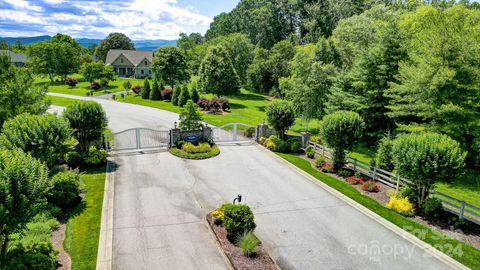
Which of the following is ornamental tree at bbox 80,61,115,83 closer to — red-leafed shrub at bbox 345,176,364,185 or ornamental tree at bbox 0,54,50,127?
ornamental tree at bbox 0,54,50,127

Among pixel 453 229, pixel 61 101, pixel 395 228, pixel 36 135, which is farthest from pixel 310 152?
pixel 61 101

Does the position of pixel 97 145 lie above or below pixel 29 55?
below

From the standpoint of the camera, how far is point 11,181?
9.49m

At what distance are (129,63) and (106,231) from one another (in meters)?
80.1

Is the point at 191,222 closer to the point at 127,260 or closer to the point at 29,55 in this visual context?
the point at 127,260

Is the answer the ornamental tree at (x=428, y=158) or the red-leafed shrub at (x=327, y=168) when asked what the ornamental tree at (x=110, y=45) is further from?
the ornamental tree at (x=428, y=158)

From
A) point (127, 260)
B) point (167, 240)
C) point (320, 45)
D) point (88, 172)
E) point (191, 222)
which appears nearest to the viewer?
point (127, 260)

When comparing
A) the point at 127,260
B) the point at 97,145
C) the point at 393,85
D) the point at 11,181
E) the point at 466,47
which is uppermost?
the point at 466,47

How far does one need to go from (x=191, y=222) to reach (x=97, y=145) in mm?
11183

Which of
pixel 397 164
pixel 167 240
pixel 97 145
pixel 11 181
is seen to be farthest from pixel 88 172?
pixel 397 164

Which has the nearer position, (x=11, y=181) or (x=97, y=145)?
(x=11, y=181)

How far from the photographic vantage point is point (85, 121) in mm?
20828

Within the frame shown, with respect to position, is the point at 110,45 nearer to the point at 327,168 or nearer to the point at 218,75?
the point at 218,75

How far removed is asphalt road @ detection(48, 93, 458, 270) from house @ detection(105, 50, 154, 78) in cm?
6770
